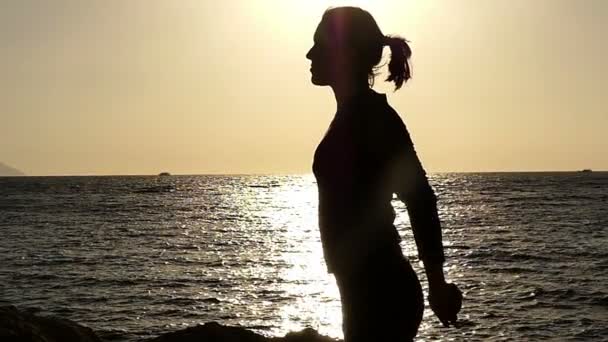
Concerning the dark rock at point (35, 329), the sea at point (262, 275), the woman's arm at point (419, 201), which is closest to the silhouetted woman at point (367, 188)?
the woman's arm at point (419, 201)

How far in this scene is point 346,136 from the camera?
3.36 metres

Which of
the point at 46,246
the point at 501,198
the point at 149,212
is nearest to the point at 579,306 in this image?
the point at 46,246

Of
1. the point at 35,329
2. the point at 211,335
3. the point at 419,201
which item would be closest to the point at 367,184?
the point at 419,201

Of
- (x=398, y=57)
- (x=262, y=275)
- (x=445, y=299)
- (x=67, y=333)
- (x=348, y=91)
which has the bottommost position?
(x=262, y=275)

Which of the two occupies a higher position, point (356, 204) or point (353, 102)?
point (353, 102)

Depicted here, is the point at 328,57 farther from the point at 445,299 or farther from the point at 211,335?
the point at 211,335

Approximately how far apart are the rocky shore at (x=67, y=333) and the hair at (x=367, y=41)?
588 centimetres

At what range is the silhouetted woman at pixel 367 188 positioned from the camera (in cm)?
326

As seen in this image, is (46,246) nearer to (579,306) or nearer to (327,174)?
(579,306)

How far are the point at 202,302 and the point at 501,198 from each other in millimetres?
75675

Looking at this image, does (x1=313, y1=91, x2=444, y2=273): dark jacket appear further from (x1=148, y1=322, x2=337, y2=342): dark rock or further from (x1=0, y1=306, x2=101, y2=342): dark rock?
(x1=148, y1=322, x2=337, y2=342): dark rock

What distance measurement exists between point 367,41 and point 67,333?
750 cm

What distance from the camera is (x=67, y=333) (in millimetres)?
9680

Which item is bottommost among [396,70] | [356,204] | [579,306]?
[579,306]
